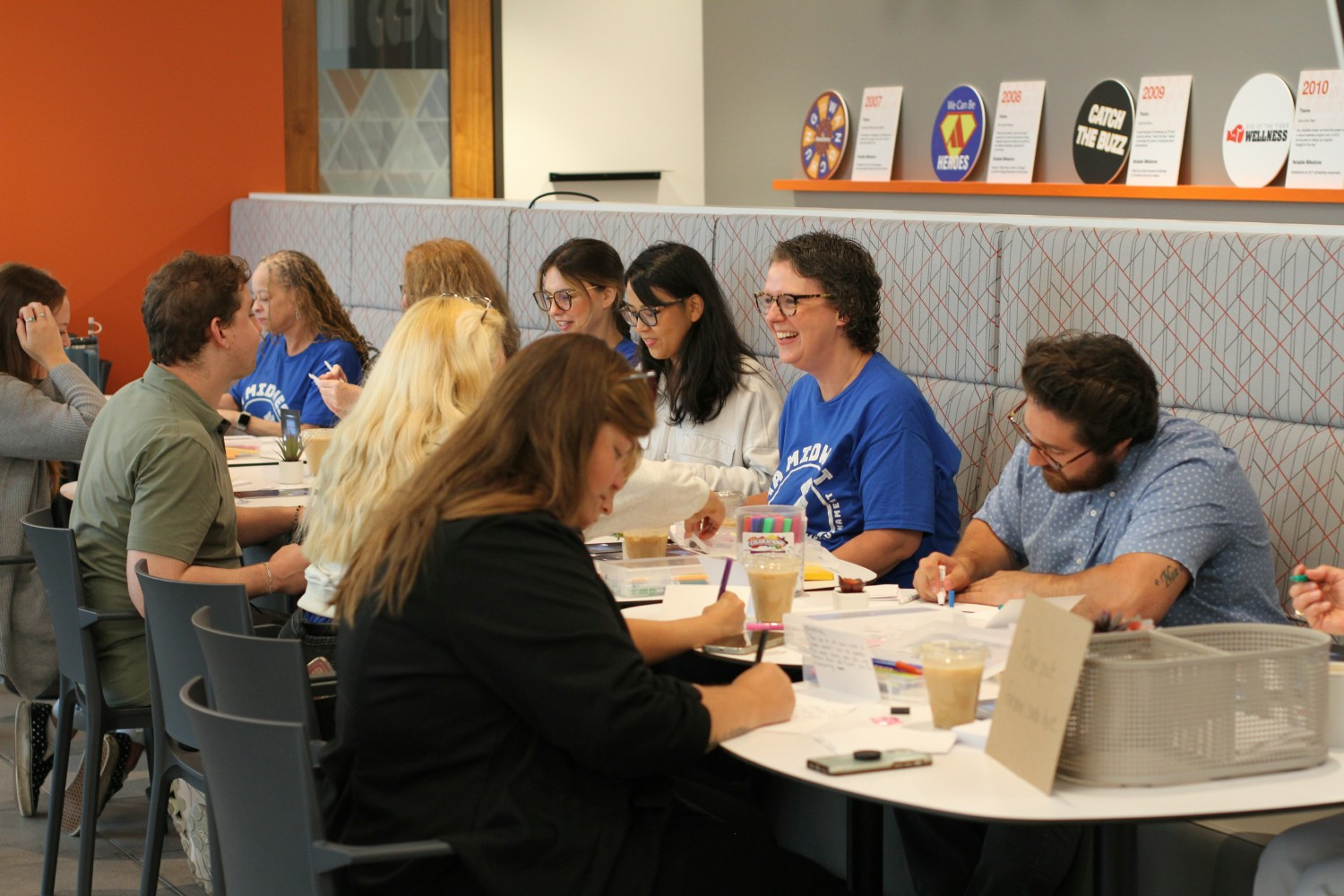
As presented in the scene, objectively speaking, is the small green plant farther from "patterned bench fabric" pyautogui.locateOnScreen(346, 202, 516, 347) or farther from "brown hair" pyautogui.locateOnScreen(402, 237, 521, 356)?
"patterned bench fabric" pyautogui.locateOnScreen(346, 202, 516, 347)

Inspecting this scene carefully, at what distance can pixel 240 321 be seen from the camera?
10.1 ft

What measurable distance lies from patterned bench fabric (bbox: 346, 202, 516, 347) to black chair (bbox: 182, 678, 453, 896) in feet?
12.8

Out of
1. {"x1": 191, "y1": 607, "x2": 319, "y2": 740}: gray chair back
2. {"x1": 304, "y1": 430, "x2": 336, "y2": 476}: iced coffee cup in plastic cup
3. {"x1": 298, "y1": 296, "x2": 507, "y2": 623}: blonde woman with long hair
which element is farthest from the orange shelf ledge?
{"x1": 191, "y1": 607, "x2": 319, "y2": 740}: gray chair back

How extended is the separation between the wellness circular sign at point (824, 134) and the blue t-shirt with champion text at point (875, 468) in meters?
5.14

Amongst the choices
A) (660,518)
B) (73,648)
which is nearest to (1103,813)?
(660,518)

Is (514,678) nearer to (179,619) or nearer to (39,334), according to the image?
(179,619)

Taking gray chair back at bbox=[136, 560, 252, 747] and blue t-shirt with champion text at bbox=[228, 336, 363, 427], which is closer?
gray chair back at bbox=[136, 560, 252, 747]

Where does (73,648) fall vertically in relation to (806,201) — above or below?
below

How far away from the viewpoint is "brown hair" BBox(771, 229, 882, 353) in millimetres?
3184

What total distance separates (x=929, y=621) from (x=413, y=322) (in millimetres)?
1034

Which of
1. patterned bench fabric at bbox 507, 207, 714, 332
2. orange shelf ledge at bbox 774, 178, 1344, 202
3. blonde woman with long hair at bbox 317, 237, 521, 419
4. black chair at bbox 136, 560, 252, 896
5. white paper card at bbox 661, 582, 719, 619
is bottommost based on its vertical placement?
black chair at bbox 136, 560, 252, 896

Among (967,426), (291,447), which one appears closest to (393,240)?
(291,447)

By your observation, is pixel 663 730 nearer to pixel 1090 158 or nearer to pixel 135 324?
pixel 1090 158

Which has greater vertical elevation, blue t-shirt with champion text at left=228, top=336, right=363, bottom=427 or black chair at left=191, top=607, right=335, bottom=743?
blue t-shirt with champion text at left=228, top=336, right=363, bottom=427
